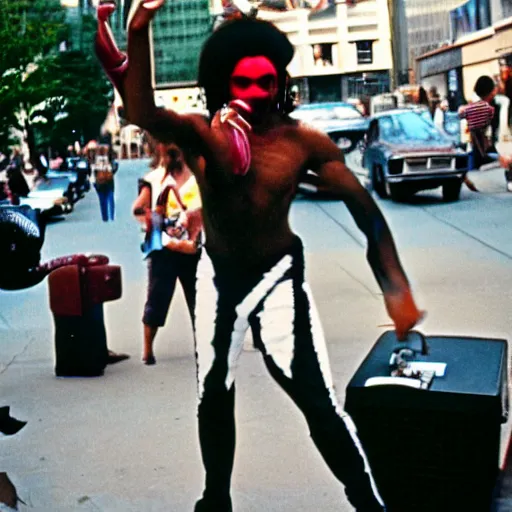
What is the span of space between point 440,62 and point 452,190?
4.49 meters

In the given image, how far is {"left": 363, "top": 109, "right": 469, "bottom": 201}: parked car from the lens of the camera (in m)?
4.36

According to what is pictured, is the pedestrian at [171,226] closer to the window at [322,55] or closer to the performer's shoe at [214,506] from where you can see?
the window at [322,55]

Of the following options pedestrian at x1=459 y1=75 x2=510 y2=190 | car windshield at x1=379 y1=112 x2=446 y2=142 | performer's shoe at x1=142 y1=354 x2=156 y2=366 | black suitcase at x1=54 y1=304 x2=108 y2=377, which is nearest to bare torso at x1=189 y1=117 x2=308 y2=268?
car windshield at x1=379 y1=112 x2=446 y2=142

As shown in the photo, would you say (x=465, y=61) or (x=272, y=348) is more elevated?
(x=465, y=61)

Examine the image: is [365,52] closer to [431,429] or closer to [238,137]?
[238,137]

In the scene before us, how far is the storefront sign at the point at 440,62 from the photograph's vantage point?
4305mm

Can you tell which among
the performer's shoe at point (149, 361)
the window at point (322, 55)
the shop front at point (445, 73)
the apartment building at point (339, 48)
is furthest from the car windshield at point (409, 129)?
the performer's shoe at point (149, 361)

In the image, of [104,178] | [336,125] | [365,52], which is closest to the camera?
[365,52]

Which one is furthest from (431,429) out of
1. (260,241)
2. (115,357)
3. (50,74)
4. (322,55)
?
(115,357)

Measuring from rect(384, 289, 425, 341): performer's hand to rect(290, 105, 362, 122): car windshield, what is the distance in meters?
0.56

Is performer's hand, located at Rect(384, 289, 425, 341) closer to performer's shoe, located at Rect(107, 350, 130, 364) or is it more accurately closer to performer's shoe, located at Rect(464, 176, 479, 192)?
performer's shoe, located at Rect(107, 350, 130, 364)

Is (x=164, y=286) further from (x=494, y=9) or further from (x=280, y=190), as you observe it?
(x=280, y=190)

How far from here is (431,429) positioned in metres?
3.40

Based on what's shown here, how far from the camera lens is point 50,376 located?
238 inches
